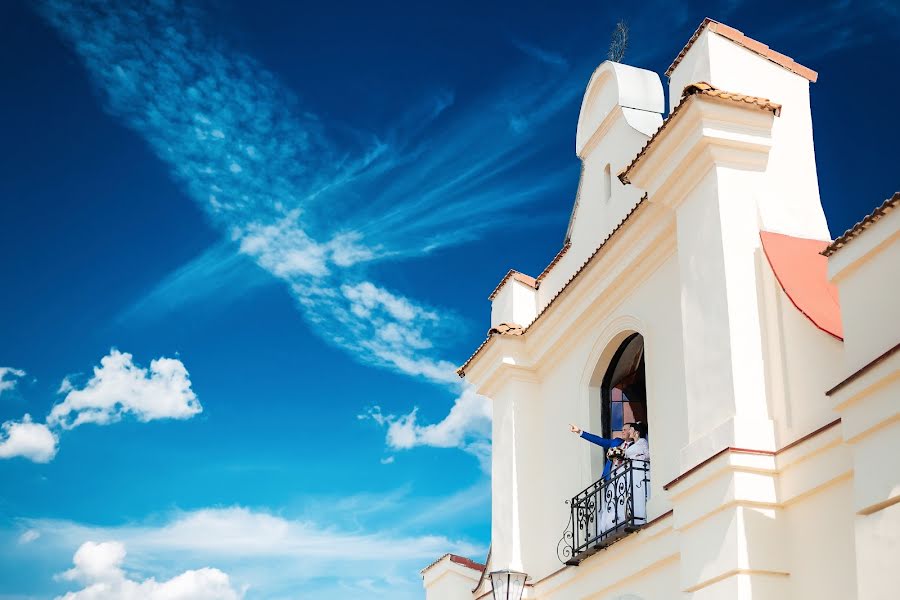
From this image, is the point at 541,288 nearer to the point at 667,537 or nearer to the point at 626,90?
the point at 626,90

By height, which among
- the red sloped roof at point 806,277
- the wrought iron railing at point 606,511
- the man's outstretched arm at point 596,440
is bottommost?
the wrought iron railing at point 606,511

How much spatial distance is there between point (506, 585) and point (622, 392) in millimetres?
2978

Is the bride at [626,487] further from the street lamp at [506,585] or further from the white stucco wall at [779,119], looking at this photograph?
the white stucco wall at [779,119]

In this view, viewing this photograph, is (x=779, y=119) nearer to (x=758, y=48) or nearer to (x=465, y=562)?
(x=758, y=48)

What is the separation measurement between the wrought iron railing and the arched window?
997 mm

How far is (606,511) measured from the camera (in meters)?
11.9

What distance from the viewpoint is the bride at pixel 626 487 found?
1115 centimetres

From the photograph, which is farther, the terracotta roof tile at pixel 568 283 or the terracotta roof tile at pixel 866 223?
the terracotta roof tile at pixel 568 283

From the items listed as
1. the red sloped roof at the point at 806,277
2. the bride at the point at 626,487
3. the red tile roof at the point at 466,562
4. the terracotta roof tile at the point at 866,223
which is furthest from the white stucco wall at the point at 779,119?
the red tile roof at the point at 466,562

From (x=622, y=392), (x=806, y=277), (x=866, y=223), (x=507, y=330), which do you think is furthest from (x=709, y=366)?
(x=507, y=330)

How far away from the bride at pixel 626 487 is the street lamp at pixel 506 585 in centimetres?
115

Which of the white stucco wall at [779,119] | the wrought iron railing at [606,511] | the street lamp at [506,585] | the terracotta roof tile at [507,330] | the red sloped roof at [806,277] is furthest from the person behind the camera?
the terracotta roof tile at [507,330]

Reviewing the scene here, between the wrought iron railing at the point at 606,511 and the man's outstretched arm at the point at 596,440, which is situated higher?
the man's outstretched arm at the point at 596,440

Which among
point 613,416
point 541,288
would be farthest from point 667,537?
point 541,288
